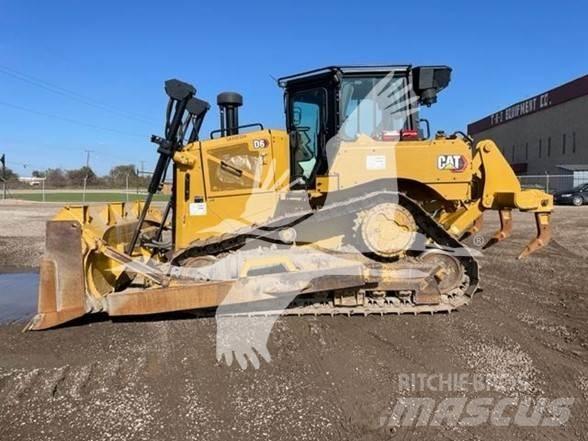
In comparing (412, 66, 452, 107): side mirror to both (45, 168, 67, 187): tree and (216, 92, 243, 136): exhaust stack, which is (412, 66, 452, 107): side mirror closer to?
(216, 92, 243, 136): exhaust stack

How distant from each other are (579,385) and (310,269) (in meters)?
2.84

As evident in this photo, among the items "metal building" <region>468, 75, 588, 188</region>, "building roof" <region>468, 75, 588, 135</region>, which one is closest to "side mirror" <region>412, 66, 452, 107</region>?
"metal building" <region>468, 75, 588, 188</region>

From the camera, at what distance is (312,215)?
20.5 feet

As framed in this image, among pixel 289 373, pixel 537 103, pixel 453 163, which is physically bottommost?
pixel 289 373

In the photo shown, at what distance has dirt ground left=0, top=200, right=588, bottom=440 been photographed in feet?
11.9

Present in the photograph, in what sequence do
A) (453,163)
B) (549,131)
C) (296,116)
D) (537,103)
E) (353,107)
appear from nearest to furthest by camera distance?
1. (453,163)
2. (353,107)
3. (296,116)
4. (549,131)
5. (537,103)

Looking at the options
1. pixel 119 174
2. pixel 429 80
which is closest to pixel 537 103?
pixel 119 174

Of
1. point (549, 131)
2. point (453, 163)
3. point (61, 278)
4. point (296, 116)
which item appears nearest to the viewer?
point (61, 278)

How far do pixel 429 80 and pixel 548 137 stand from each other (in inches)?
2107

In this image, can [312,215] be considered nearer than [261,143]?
Yes

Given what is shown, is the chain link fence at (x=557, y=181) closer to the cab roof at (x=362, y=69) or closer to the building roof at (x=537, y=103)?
the building roof at (x=537, y=103)

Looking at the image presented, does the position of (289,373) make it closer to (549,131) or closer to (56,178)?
(549,131)

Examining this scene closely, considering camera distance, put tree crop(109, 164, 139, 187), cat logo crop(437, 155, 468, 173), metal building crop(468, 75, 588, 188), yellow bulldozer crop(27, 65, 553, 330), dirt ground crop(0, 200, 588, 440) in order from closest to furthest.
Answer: dirt ground crop(0, 200, 588, 440) < yellow bulldozer crop(27, 65, 553, 330) < cat logo crop(437, 155, 468, 173) < metal building crop(468, 75, 588, 188) < tree crop(109, 164, 139, 187)

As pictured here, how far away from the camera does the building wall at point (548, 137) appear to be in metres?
47.5
